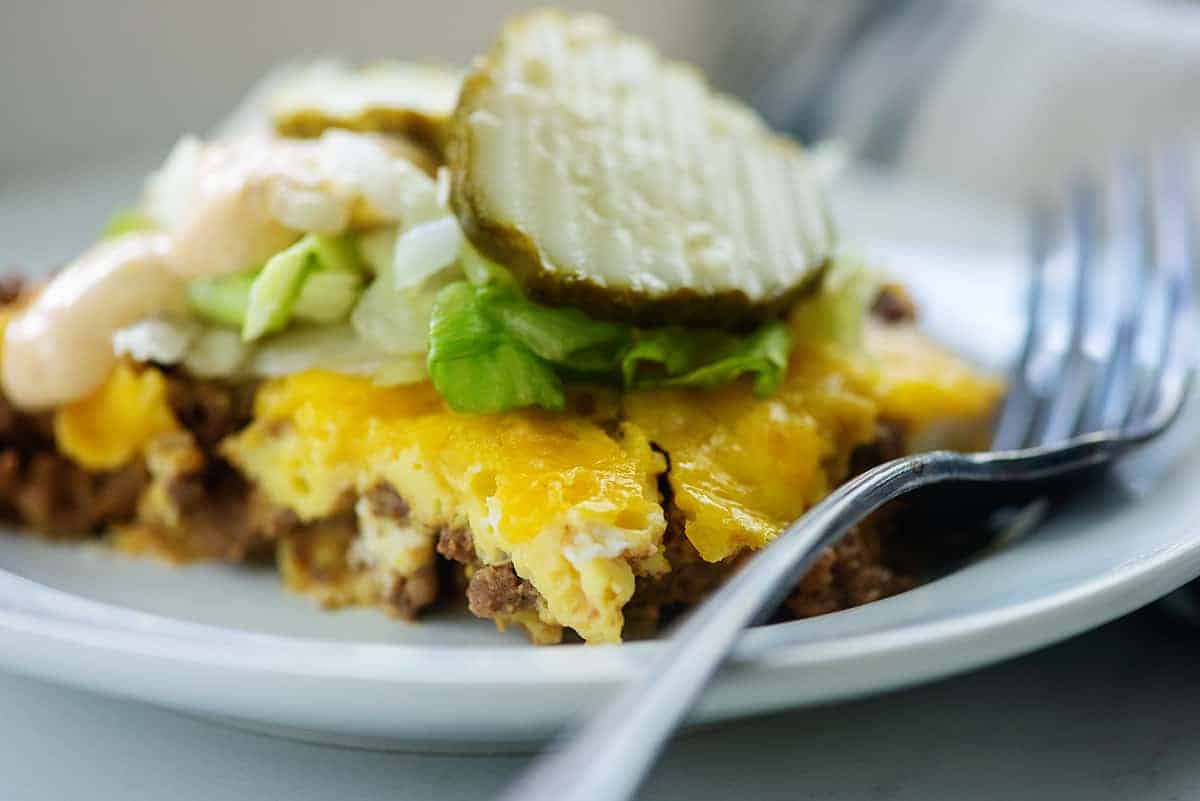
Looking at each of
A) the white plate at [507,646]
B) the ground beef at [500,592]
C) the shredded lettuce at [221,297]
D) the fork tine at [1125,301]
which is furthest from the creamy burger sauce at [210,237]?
the fork tine at [1125,301]

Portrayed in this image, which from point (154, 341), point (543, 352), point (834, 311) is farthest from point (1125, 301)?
point (154, 341)

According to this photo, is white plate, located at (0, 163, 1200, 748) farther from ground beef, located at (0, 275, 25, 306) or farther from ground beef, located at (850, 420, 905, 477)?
ground beef, located at (0, 275, 25, 306)

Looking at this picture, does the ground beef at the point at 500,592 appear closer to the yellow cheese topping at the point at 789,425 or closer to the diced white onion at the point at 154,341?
the yellow cheese topping at the point at 789,425

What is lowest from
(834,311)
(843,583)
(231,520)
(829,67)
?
(829,67)

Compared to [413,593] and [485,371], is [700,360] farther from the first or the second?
[413,593]

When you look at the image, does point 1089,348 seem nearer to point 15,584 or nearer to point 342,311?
point 342,311

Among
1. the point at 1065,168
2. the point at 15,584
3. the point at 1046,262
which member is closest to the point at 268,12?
the point at 1065,168
